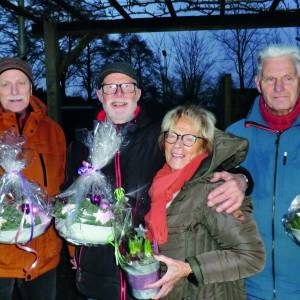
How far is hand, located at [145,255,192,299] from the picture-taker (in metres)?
2.10

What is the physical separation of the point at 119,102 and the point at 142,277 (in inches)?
42.8

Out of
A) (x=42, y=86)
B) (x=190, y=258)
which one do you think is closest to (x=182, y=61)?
(x=42, y=86)

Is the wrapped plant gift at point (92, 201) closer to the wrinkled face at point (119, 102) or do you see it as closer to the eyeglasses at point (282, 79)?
the wrinkled face at point (119, 102)

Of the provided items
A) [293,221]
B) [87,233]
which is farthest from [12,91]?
[293,221]

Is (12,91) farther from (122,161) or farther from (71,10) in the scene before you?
(71,10)

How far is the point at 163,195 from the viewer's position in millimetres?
Answer: 2254

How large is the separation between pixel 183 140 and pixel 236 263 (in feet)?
2.18

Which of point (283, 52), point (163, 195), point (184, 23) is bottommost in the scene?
point (163, 195)

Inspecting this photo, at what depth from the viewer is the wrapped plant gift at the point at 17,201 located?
2439 mm

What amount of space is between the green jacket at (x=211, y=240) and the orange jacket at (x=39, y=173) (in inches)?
→ 41.1

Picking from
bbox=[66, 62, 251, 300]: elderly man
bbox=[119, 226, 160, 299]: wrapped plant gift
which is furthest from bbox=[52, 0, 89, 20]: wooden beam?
bbox=[119, 226, 160, 299]: wrapped plant gift

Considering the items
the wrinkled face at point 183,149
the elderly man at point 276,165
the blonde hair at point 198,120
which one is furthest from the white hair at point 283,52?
the wrinkled face at point 183,149

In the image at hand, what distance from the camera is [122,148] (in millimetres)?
2705

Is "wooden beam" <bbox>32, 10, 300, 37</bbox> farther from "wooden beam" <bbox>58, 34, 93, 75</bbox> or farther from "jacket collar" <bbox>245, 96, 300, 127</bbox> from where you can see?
"jacket collar" <bbox>245, 96, 300, 127</bbox>
